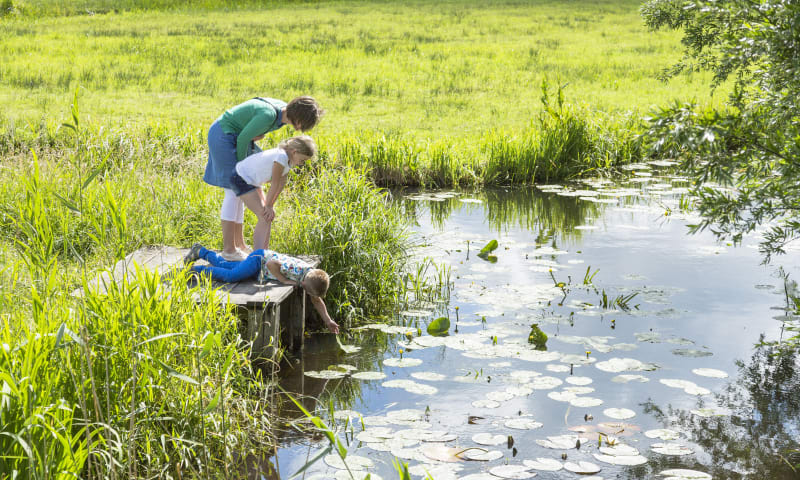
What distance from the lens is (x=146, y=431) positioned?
3.41 metres

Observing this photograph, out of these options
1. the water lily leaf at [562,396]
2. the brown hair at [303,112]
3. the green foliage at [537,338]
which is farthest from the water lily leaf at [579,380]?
the brown hair at [303,112]

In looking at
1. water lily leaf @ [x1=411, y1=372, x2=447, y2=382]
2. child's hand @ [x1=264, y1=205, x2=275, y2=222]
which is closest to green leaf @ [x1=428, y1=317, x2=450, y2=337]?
water lily leaf @ [x1=411, y1=372, x2=447, y2=382]

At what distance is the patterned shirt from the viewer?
4.95m

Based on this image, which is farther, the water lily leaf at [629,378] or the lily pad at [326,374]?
the lily pad at [326,374]

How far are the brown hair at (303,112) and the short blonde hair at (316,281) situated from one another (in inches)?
38.8

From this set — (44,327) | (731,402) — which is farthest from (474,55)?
(44,327)

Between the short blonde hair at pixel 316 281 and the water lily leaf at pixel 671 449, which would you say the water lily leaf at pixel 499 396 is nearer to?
the water lily leaf at pixel 671 449

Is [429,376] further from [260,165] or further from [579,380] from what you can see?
[260,165]

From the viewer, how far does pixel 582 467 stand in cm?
361

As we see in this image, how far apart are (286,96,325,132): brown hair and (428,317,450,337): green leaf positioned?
155 cm

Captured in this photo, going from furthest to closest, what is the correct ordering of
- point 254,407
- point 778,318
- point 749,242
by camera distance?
point 749,242 → point 778,318 → point 254,407

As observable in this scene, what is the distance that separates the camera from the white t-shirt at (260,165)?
512 centimetres

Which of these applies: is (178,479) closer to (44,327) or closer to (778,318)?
(44,327)

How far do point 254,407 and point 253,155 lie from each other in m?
1.77
